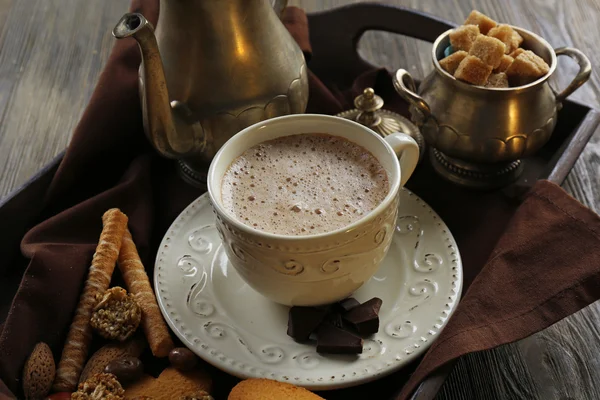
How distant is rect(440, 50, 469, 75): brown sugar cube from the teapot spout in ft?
1.24

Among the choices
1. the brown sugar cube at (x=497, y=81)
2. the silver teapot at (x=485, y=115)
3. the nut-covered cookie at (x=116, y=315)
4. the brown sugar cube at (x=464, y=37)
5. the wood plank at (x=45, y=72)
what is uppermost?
the brown sugar cube at (x=464, y=37)

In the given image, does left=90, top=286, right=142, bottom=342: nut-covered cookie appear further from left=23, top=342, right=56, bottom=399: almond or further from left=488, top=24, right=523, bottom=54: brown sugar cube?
left=488, top=24, right=523, bottom=54: brown sugar cube

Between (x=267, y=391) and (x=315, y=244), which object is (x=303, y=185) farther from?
(x=267, y=391)

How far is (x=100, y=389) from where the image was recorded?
749 mm

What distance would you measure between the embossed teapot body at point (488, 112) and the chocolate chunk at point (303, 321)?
14.8 inches

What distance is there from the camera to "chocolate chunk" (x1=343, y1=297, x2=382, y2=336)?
797 millimetres

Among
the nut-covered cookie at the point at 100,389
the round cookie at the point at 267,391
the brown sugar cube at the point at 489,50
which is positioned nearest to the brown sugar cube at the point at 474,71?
the brown sugar cube at the point at 489,50

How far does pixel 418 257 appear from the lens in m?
0.91

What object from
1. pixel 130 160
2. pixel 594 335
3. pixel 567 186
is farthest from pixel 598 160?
pixel 130 160

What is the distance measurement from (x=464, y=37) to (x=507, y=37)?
64 millimetres

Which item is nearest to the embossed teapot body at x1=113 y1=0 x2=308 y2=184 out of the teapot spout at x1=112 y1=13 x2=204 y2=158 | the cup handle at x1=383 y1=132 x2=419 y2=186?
the teapot spout at x1=112 y1=13 x2=204 y2=158

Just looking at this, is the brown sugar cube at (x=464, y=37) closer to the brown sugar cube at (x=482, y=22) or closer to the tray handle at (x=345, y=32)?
the brown sugar cube at (x=482, y=22)

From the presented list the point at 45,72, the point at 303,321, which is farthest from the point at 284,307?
the point at 45,72

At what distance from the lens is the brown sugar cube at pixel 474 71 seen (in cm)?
96
